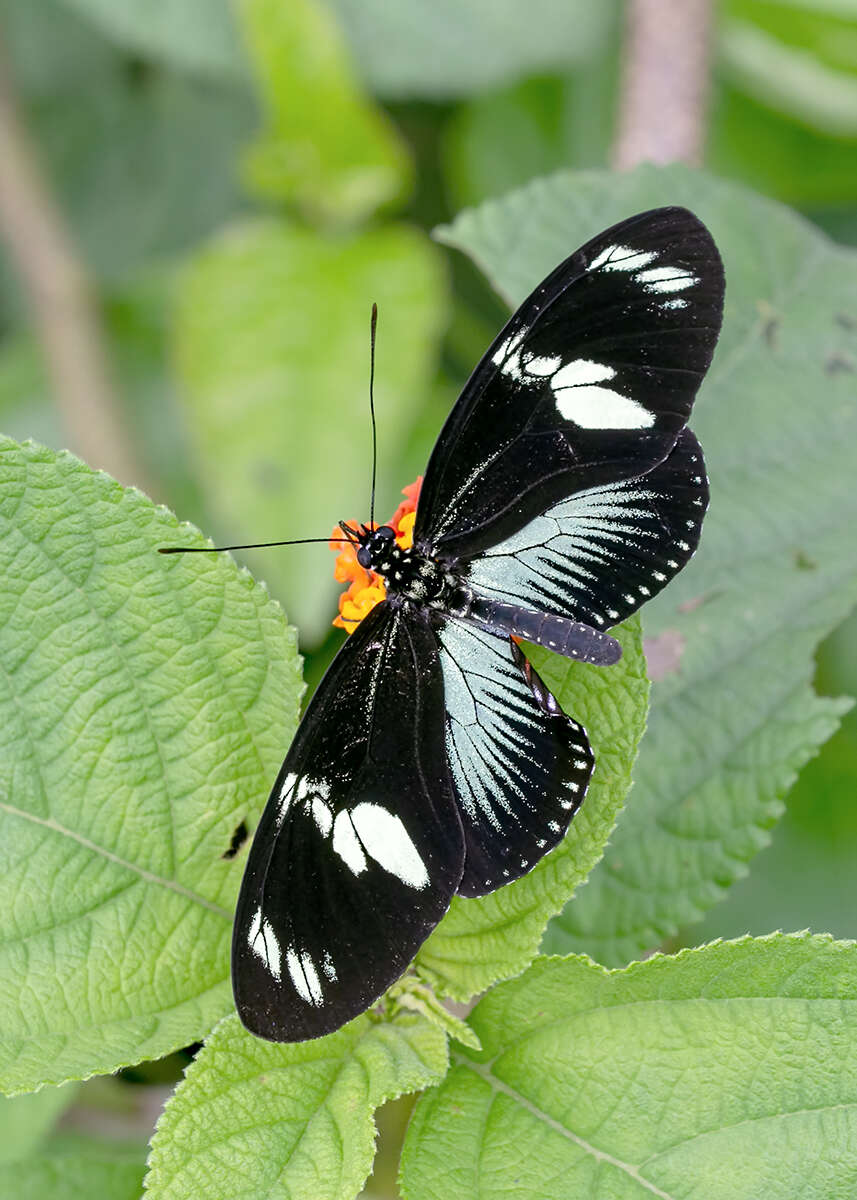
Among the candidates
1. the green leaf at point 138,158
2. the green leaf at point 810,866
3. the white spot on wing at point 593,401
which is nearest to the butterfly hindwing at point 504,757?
the white spot on wing at point 593,401

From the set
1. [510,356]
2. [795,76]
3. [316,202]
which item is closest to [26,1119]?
[510,356]

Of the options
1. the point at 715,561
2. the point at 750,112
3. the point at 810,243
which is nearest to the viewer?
the point at 715,561

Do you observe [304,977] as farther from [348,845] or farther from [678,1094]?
[678,1094]

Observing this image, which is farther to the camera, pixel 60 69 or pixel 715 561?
pixel 60 69

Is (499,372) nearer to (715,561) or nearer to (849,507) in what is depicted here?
(715,561)

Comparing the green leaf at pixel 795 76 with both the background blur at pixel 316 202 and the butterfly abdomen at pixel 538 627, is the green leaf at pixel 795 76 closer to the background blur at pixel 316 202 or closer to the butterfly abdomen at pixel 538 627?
the background blur at pixel 316 202

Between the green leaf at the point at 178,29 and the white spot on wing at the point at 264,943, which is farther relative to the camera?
the green leaf at the point at 178,29

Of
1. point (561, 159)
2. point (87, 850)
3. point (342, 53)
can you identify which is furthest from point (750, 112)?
point (87, 850)
